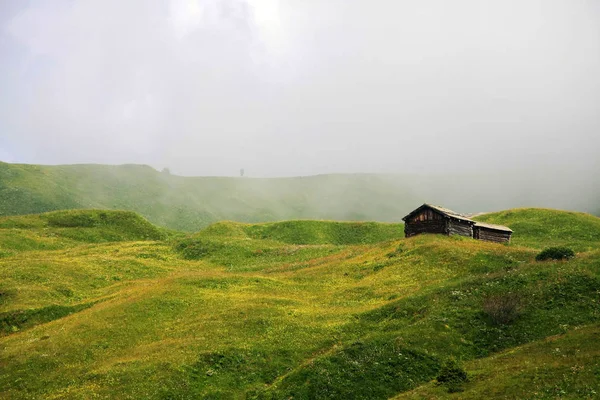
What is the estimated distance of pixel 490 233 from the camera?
6794cm

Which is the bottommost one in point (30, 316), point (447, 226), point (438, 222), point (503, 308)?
point (30, 316)

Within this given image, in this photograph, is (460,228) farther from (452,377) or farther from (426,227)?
(452,377)

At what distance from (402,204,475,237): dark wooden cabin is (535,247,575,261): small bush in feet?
71.1

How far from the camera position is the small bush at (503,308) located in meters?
29.2

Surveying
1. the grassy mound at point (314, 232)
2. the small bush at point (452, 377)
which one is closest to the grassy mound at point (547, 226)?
the grassy mound at point (314, 232)

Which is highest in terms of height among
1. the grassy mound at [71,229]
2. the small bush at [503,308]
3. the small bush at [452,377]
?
the grassy mound at [71,229]

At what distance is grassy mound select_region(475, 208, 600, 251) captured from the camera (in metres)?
73.1

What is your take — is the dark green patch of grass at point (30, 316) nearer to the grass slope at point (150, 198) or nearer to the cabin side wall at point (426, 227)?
the cabin side wall at point (426, 227)

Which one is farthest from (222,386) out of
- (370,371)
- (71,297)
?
(71,297)

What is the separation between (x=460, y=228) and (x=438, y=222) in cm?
329

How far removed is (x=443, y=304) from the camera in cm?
3344

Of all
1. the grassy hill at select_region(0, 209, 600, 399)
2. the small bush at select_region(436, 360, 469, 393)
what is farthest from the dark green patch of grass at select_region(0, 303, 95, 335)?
the small bush at select_region(436, 360, 469, 393)

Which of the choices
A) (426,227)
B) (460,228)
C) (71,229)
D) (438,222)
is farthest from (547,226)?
(71,229)

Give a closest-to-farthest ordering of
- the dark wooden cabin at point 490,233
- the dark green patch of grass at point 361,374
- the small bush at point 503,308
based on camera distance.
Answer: the dark green patch of grass at point 361,374 → the small bush at point 503,308 → the dark wooden cabin at point 490,233
